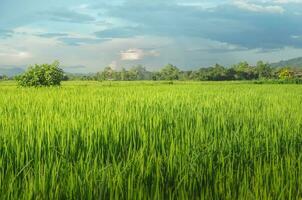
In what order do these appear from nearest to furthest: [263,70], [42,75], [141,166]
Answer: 1. [141,166]
2. [42,75]
3. [263,70]

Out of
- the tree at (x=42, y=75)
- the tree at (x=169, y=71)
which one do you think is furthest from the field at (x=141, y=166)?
the tree at (x=169, y=71)

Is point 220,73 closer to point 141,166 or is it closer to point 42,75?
point 42,75

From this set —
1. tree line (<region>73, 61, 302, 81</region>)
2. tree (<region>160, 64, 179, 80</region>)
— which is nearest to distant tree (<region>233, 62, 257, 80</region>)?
tree line (<region>73, 61, 302, 81</region>)

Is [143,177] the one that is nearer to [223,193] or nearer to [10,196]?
[223,193]

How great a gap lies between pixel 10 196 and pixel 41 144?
1.09 meters

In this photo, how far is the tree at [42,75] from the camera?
1902cm

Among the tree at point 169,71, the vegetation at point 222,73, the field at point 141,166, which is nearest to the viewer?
the field at point 141,166

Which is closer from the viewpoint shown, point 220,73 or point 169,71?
point 220,73

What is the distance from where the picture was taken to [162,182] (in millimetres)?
2186

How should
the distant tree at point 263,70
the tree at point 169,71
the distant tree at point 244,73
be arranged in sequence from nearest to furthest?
the distant tree at point 244,73 < the distant tree at point 263,70 < the tree at point 169,71

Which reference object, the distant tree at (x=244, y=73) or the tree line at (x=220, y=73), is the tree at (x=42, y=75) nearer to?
the tree line at (x=220, y=73)

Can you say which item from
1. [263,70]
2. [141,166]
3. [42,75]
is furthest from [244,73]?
[141,166]

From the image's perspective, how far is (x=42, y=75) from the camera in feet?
63.0

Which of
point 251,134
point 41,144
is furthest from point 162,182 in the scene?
point 251,134
